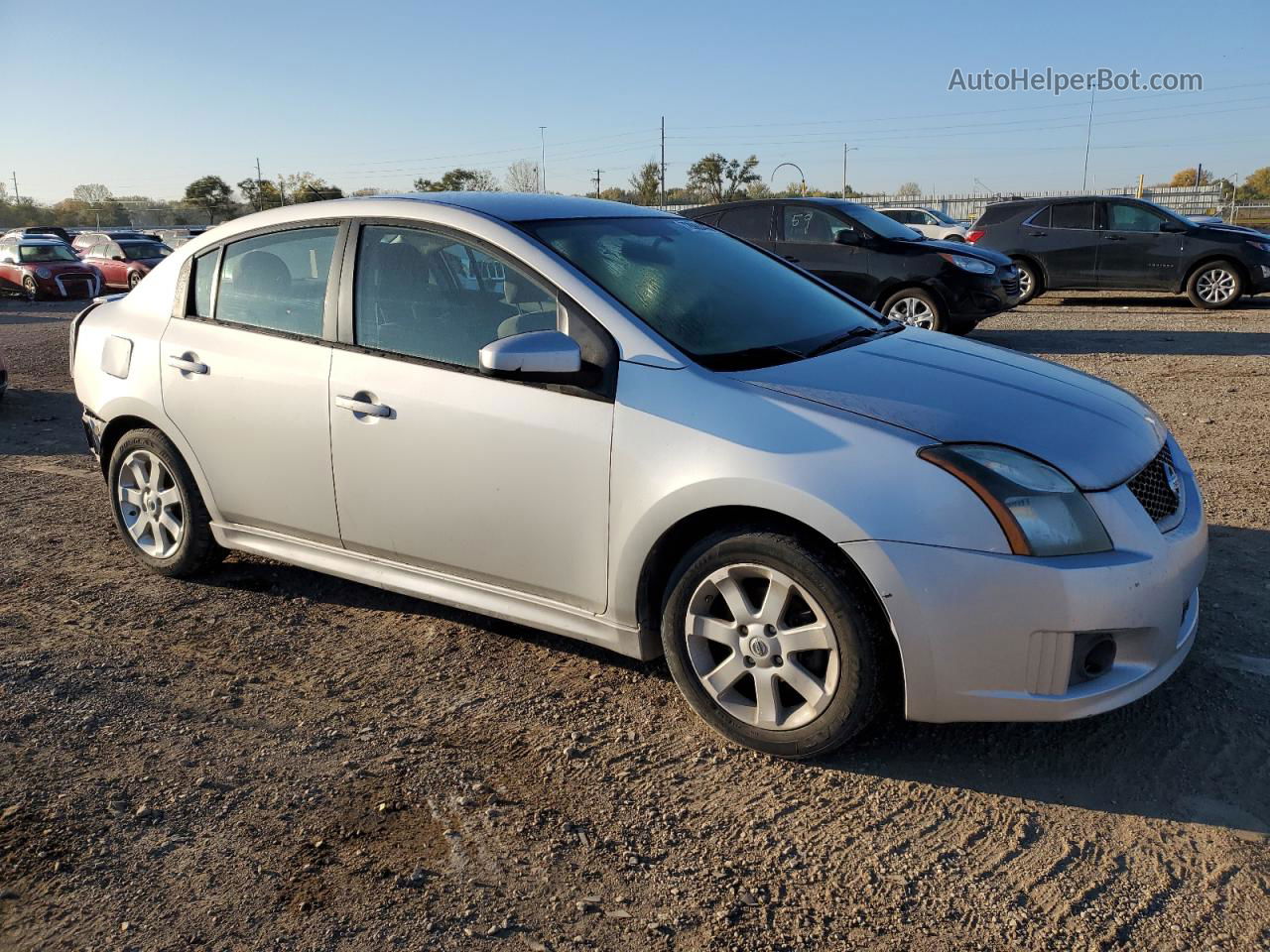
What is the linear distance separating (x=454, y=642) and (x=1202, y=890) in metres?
2.66

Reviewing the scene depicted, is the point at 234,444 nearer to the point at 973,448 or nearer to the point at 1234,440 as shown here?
the point at 973,448

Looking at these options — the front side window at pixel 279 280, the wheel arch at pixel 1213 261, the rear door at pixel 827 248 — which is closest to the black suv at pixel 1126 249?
the wheel arch at pixel 1213 261

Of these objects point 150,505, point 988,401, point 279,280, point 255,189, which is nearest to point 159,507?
point 150,505

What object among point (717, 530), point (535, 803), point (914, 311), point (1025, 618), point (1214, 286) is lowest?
point (535, 803)

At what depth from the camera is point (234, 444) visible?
4.29 metres

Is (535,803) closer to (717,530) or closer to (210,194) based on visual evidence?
(717,530)

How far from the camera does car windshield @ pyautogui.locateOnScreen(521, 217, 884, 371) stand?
3.52 metres

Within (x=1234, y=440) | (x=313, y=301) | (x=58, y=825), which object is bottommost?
(x=58, y=825)

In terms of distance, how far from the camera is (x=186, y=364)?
443cm

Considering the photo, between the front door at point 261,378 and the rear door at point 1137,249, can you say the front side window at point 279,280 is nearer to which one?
the front door at point 261,378

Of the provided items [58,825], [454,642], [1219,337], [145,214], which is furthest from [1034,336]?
[145,214]

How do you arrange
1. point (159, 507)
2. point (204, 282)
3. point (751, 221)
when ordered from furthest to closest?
point (751, 221) < point (159, 507) < point (204, 282)

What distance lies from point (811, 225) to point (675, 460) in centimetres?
934

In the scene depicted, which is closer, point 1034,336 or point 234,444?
point 234,444
